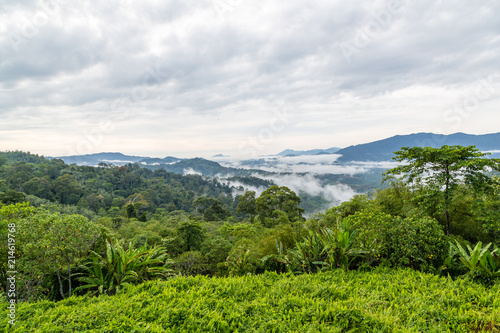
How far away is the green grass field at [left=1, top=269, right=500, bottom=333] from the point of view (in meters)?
2.52

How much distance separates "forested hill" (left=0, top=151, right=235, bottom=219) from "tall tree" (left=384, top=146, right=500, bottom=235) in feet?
112

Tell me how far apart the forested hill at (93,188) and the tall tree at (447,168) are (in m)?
34.1

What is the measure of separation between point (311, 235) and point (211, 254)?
272 inches

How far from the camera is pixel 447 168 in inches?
274

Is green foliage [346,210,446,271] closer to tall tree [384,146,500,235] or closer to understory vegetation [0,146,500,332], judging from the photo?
understory vegetation [0,146,500,332]

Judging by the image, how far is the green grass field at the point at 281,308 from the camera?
252 cm

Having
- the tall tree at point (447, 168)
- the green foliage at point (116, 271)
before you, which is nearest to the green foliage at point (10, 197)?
the green foliage at point (116, 271)

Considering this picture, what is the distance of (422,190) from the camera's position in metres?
7.50

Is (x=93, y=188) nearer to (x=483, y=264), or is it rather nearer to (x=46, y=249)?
(x=46, y=249)

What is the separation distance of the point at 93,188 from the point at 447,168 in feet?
226

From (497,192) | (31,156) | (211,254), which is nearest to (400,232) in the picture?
(497,192)

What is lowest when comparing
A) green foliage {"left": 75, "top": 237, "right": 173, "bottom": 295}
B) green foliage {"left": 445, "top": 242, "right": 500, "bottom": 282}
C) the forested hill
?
the forested hill

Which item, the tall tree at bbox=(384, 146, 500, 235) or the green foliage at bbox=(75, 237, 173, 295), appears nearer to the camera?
the green foliage at bbox=(75, 237, 173, 295)

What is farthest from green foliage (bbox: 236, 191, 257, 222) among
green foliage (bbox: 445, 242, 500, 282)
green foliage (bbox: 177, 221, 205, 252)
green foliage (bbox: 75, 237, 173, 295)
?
green foliage (bbox: 445, 242, 500, 282)
